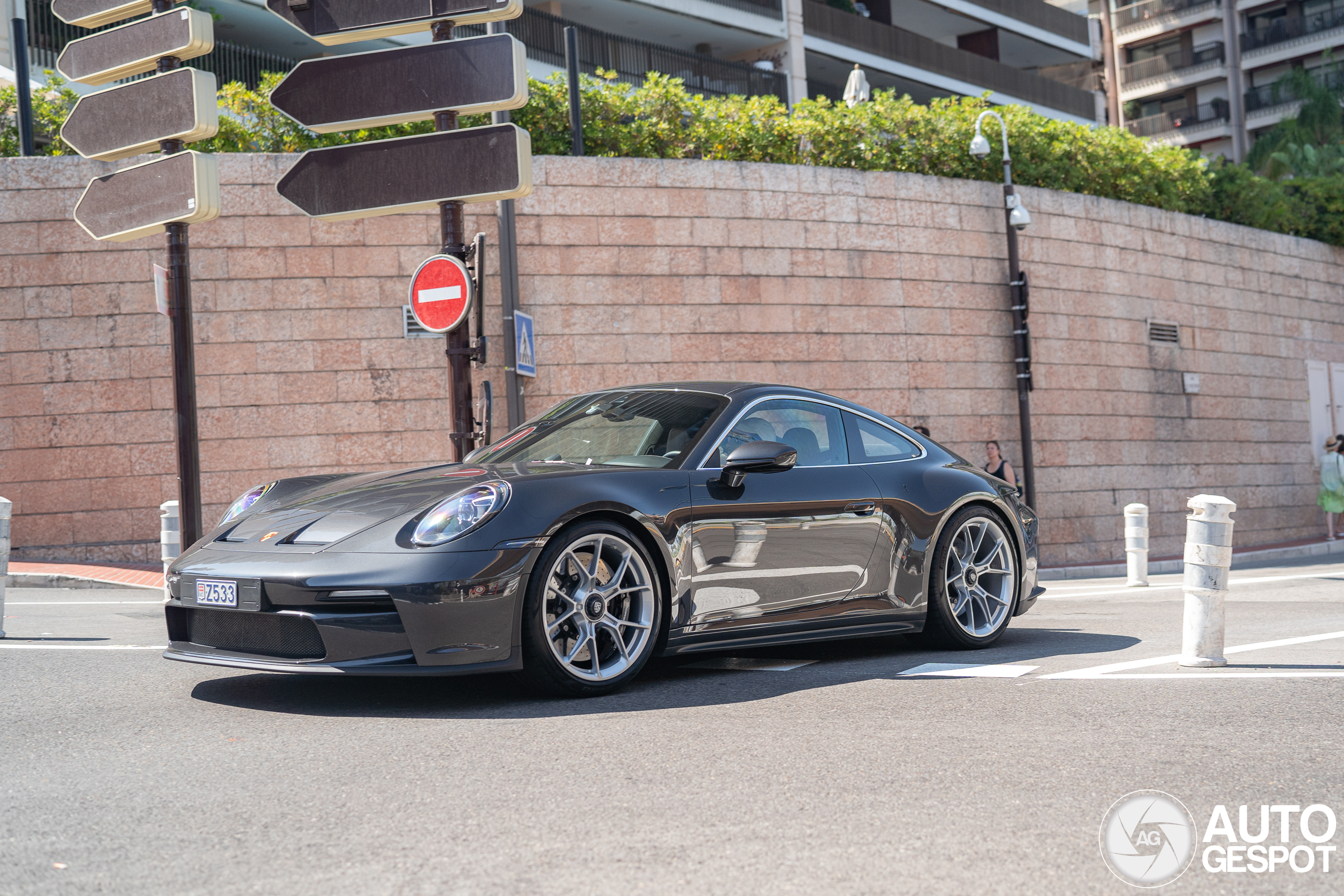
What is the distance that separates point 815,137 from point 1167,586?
7.82 m

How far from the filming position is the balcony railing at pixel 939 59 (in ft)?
98.1

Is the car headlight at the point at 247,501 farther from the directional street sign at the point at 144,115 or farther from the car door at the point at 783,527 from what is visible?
the directional street sign at the point at 144,115

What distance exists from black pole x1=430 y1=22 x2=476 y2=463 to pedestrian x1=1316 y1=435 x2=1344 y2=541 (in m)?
16.0

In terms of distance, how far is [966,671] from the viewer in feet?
18.5

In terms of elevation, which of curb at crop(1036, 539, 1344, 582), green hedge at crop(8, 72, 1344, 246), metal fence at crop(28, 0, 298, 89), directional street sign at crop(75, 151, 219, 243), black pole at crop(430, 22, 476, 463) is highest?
metal fence at crop(28, 0, 298, 89)

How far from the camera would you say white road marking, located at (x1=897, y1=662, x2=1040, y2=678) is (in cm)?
548

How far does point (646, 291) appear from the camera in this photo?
15.4m

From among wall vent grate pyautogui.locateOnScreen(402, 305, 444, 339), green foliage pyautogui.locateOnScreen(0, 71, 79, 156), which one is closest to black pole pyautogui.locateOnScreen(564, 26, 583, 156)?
wall vent grate pyautogui.locateOnScreen(402, 305, 444, 339)

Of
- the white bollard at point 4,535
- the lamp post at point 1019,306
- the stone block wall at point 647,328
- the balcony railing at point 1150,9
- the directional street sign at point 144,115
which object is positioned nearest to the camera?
the white bollard at point 4,535

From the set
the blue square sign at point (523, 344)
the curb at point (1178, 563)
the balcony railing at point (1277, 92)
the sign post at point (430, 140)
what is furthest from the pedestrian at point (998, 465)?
the balcony railing at point (1277, 92)

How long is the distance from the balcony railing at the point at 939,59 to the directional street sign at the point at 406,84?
21734 mm

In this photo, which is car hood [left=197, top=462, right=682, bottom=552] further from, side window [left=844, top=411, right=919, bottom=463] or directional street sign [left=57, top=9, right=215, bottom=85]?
directional street sign [left=57, top=9, right=215, bottom=85]

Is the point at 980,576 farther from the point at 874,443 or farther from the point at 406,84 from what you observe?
the point at 406,84

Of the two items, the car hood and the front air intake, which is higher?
the car hood
